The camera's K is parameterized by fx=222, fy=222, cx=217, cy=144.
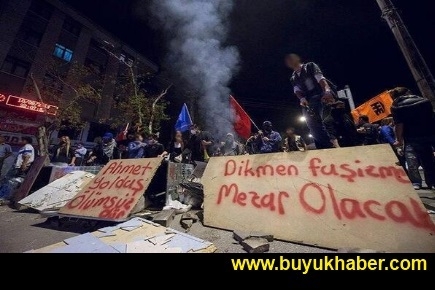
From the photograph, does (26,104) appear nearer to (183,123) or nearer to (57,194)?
(183,123)

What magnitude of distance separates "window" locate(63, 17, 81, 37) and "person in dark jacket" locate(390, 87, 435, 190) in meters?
28.1

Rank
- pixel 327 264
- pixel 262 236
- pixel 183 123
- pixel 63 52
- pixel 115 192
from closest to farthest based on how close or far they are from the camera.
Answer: pixel 327 264, pixel 262 236, pixel 115 192, pixel 183 123, pixel 63 52

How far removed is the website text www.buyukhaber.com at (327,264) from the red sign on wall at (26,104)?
65.2 feet

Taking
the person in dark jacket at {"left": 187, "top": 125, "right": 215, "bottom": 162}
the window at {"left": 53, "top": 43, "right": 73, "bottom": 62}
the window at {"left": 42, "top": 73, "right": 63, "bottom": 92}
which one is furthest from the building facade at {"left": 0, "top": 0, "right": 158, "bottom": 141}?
the person in dark jacket at {"left": 187, "top": 125, "right": 215, "bottom": 162}

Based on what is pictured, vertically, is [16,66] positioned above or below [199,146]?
above

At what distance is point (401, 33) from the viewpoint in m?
5.55

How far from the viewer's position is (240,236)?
2.18 m

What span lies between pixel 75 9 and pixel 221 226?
28.4 m

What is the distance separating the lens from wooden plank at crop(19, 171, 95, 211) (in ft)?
13.3

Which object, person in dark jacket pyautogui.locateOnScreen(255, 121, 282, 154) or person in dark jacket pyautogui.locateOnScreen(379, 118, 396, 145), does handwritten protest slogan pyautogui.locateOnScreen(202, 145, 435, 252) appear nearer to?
person in dark jacket pyautogui.locateOnScreen(379, 118, 396, 145)

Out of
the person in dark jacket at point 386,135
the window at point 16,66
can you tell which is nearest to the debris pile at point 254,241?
the person in dark jacket at point 386,135

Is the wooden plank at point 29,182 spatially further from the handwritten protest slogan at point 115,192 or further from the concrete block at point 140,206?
the concrete block at point 140,206

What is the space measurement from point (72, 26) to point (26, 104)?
1065cm

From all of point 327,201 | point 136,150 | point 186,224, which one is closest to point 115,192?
point 186,224
